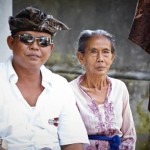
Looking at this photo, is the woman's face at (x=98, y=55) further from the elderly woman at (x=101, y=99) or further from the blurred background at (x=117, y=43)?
the blurred background at (x=117, y=43)

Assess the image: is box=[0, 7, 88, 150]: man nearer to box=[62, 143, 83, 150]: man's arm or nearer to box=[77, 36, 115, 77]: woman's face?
box=[62, 143, 83, 150]: man's arm

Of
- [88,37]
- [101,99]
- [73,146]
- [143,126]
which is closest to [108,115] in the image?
[101,99]

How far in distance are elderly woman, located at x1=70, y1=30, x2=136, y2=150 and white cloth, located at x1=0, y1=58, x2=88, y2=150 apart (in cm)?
19

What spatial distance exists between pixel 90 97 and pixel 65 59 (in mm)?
1023

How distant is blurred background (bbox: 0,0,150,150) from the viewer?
3658 mm

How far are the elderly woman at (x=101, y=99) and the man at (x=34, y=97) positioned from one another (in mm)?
196

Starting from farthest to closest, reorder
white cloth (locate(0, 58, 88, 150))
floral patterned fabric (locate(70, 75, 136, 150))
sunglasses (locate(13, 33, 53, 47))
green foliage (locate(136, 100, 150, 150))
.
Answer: green foliage (locate(136, 100, 150, 150)) < floral patterned fabric (locate(70, 75, 136, 150)) < sunglasses (locate(13, 33, 53, 47)) < white cloth (locate(0, 58, 88, 150))

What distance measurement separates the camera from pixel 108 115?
9.13ft

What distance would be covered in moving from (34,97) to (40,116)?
6.0 inches

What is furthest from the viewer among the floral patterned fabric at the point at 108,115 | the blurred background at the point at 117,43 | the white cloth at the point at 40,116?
the blurred background at the point at 117,43

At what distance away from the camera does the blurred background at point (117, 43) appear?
366cm

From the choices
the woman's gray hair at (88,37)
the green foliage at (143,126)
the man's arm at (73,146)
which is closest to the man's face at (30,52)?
the woman's gray hair at (88,37)

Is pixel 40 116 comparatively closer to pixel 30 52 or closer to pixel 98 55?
pixel 30 52

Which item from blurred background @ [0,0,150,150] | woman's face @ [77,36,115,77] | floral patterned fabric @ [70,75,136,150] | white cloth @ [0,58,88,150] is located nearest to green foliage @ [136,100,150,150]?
blurred background @ [0,0,150,150]
